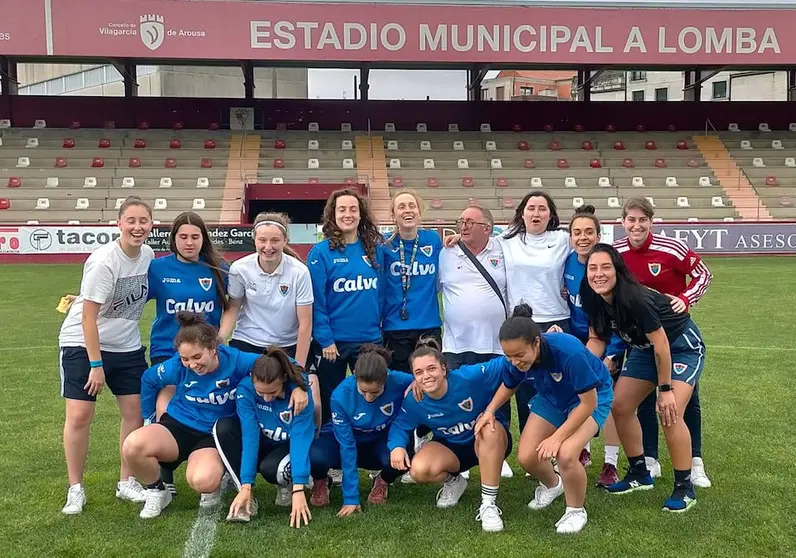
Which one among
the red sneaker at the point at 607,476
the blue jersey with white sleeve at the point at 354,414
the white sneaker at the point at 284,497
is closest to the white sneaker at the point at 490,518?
the blue jersey with white sleeve at the point at 354,414

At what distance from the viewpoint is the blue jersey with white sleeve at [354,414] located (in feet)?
12.4

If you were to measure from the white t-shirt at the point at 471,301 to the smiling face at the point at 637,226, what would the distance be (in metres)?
0.82

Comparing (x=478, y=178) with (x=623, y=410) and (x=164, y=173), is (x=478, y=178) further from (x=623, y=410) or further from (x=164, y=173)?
(x=623, y=410)

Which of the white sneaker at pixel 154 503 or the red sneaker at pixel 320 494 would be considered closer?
the white sneaker at pixel 154 503

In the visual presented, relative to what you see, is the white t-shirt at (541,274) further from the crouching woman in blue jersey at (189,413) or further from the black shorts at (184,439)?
the black shorts at (184,439)

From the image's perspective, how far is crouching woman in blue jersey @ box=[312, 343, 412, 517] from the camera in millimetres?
3684

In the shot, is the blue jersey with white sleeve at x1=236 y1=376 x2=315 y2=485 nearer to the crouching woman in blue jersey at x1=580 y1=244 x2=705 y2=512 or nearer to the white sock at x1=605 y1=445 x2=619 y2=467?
the crouching woman in blue jersey at x1=580 y1=244 x2=705 y2=512

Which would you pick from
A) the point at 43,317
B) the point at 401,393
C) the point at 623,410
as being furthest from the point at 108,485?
the point at 43,317

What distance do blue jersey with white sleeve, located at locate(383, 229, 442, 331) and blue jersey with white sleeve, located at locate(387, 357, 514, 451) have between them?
2.12 feet

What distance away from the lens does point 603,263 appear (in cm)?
356

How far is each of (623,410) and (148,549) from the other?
102 inches

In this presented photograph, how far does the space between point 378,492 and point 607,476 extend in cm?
137

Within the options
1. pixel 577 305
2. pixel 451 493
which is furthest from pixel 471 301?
pixel 451 493

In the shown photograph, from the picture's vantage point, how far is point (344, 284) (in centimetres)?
421
